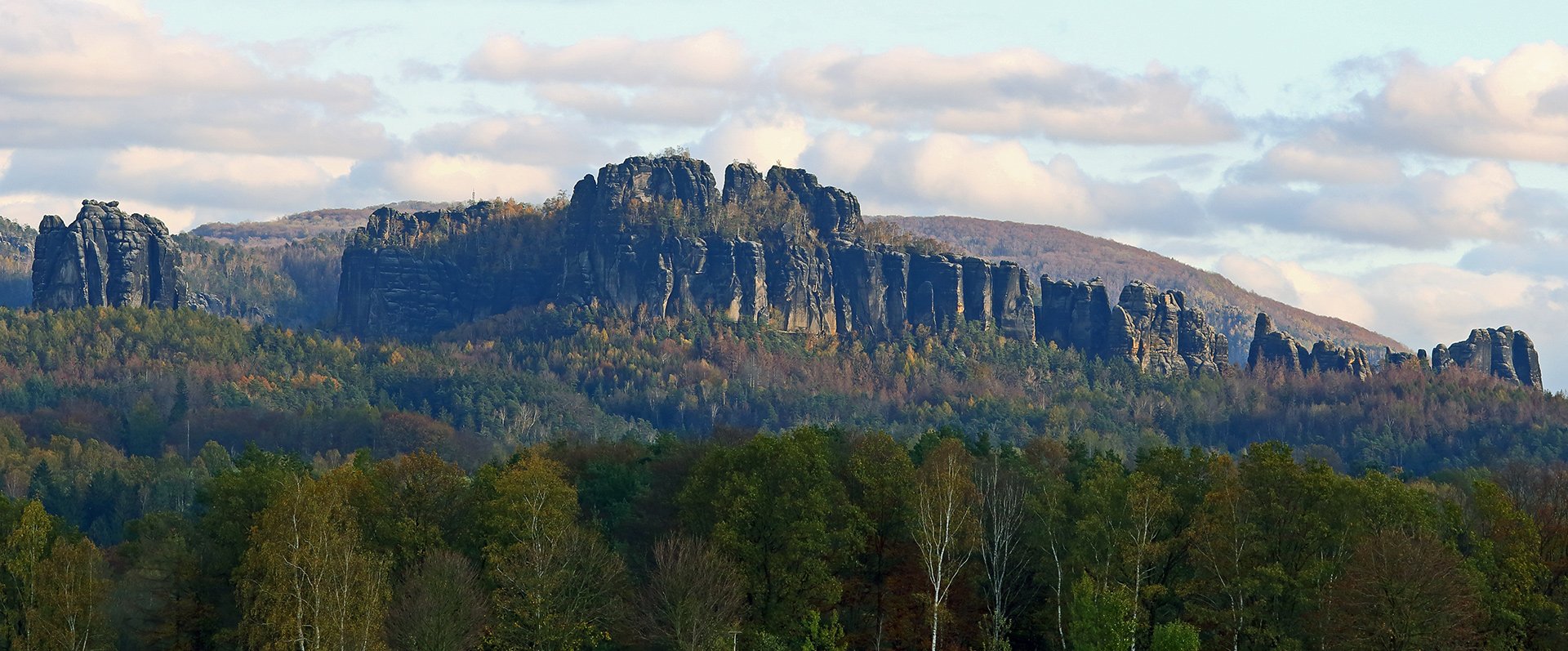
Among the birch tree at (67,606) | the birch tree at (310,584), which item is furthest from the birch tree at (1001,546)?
the birch tree at (67,606)

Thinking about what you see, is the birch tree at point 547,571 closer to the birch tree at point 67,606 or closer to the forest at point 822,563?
the forest at point 822,563

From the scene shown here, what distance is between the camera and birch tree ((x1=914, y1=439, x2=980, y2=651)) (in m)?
71.7

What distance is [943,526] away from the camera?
74.4m

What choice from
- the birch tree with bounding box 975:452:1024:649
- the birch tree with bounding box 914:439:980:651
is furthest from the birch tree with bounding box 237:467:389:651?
the birch tree with bounding box 975:452:1024:649

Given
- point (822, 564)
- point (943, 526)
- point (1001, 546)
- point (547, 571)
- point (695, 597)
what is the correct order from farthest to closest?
1. point (1001, 546)
2. point (943, 526)
3. point (822, 564)
4. point (547, 571)
5. point (695, 597)

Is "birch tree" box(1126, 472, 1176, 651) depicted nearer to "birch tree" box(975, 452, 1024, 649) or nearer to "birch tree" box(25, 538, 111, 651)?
"birch tree" box(975, 452, 1024, 649)

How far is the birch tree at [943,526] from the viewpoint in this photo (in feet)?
235

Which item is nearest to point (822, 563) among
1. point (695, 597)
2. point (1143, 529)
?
point (695, 597)

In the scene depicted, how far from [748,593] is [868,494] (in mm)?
7603

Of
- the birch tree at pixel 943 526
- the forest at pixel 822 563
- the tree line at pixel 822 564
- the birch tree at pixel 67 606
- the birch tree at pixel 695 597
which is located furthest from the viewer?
the birch tree at pixel 943 526

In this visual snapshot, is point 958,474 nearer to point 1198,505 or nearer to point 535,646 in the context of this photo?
point 1198,505

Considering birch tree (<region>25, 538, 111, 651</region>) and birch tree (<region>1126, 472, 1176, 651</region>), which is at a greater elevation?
birch tree (<region>1126, 472, 1176, 651</region>)

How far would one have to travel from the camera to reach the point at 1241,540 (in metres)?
68.9

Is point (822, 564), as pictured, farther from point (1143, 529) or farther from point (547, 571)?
point (1143, 529)
